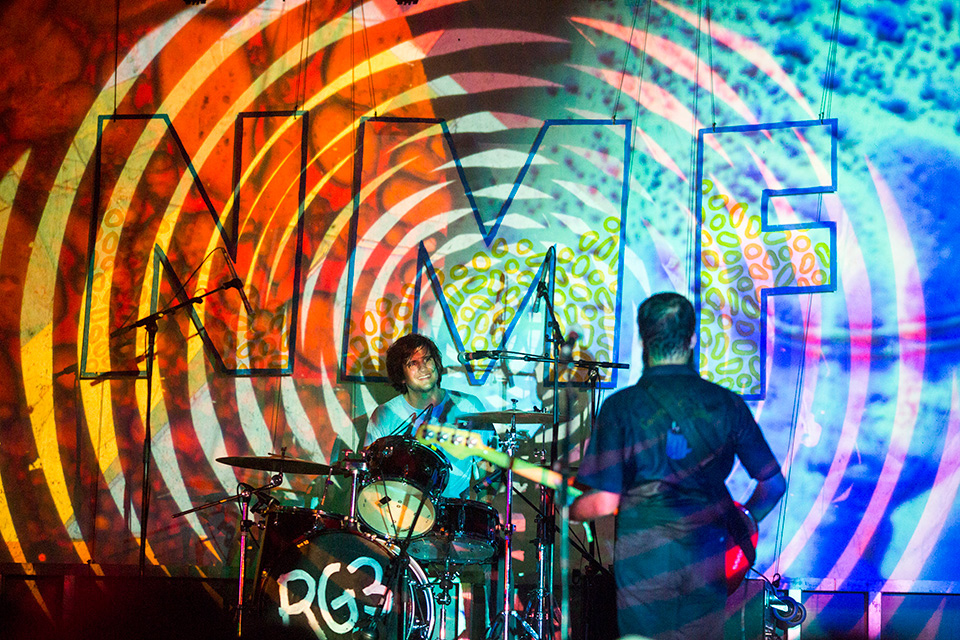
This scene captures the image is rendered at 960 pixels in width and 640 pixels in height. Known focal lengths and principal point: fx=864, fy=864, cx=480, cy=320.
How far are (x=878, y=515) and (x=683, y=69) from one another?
2.88 meters

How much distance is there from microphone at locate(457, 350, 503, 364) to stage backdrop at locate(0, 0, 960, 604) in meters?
0.07

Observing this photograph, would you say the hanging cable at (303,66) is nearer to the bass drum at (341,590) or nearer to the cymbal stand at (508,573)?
the cymbal stand at (508,573)

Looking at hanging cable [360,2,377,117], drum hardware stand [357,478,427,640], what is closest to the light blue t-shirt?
drum hardware stand [357,478,427,640]

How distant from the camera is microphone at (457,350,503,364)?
453 cm

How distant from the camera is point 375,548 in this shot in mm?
4344

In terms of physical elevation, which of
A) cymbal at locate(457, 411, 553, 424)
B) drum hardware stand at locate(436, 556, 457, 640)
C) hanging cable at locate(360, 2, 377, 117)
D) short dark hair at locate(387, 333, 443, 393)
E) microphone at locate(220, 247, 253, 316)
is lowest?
drum hardware stand at locate(436, 556, 457, 640)

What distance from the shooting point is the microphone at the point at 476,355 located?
178 inches

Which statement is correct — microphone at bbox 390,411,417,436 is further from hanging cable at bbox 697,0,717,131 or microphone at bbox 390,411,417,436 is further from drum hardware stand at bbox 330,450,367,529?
hanging cable at bbox 697,0,717,131

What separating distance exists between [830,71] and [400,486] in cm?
356

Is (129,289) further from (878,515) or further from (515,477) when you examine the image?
(878,515)

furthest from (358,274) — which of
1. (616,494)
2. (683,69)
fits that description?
(616,494)

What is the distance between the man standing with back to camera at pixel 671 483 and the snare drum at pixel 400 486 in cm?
180

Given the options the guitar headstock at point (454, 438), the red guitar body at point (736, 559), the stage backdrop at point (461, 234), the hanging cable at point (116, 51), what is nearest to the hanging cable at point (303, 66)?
the stage backdrop at point (461, 234)

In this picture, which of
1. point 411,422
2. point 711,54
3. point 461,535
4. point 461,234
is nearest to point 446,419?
point 411,422
